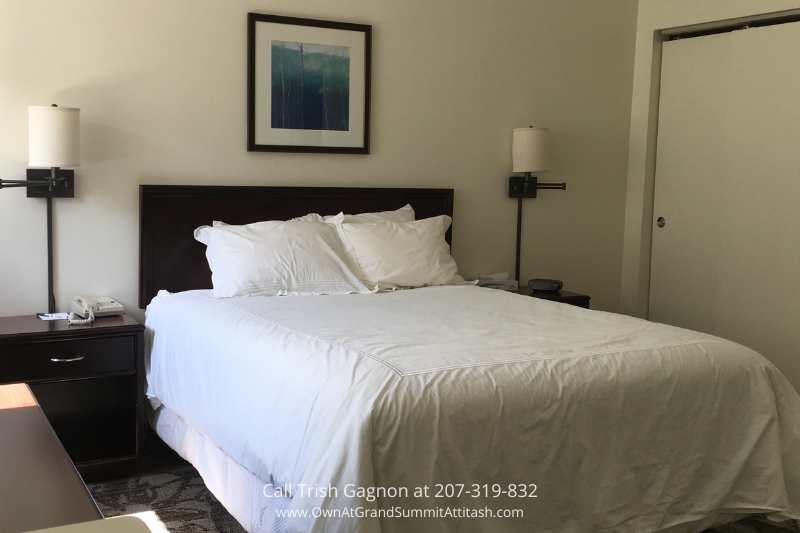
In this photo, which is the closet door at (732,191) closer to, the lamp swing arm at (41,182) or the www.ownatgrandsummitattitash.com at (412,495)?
the www.ownatgrandsummitattitash.com at (412,495)

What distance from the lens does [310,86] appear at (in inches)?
152

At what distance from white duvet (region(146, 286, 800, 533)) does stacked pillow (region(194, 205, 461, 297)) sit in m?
0.51

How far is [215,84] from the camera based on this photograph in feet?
11.8

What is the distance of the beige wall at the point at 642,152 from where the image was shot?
4715mm

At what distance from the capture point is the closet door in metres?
4.08

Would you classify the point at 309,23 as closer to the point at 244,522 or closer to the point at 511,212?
the point at 511,212

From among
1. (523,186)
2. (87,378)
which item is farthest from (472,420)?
(523,186)

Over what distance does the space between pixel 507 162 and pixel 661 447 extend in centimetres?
249

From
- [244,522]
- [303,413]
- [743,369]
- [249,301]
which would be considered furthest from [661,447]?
[249,301]

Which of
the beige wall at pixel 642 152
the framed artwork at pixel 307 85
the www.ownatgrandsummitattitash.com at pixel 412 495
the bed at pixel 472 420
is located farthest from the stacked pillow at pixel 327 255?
the beige wall at pixel 642 152

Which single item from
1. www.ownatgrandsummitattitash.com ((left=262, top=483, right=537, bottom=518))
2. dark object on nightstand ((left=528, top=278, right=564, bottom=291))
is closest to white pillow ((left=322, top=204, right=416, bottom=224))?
dark object on nightstand ((left=528, top=278, right=564, bottom=291))

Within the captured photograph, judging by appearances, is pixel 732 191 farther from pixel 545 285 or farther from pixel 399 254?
pixel 399 254

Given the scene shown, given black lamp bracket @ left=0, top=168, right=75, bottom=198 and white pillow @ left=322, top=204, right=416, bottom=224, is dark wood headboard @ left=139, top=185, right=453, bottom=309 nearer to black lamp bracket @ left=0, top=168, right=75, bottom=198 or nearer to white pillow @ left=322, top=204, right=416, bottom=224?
white pillow @ left=322, top=204, right=416, bottom=224

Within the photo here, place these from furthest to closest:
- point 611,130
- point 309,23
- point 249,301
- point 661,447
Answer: point 611,130
point 309,23
point 249,301
point 661,447
